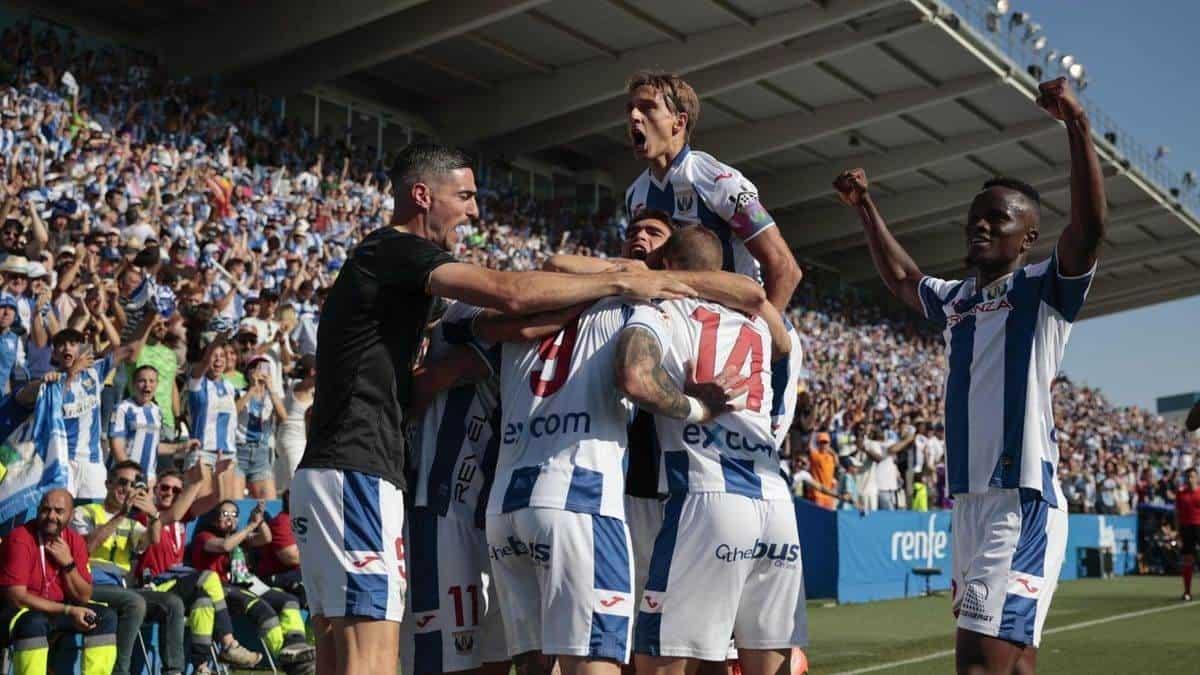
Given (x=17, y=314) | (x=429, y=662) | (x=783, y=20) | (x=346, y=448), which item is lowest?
(x=429, y=662)

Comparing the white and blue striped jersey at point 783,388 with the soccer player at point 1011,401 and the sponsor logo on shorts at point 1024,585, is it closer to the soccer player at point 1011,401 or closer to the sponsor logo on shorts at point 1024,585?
the soccer player at point 1011,401

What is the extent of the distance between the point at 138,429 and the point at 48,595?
3.27m

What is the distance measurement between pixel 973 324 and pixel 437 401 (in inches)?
84.6

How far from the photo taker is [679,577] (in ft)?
15.0

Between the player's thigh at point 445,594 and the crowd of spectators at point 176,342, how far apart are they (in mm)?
2290

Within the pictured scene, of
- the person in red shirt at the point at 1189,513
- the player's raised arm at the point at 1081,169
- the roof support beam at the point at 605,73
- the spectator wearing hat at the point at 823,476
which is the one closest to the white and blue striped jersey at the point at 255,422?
the spectator wearing hat at the point at 823,476

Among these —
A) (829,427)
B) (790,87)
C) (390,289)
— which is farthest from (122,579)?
(790,87)

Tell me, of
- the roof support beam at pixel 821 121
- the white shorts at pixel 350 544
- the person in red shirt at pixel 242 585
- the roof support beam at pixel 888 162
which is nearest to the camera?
the white shorts at pixel 350 544

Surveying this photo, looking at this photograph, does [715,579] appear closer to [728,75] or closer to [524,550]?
[524,550]

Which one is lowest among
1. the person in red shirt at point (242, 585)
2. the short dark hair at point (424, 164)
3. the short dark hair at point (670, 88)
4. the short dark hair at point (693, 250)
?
the person in red shirt at point (242, 585)

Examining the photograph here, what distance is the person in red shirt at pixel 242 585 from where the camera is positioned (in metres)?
9.78

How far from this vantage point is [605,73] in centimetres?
3288

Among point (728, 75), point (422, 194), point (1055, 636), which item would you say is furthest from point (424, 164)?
point (728, 75)

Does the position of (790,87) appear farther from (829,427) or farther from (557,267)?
(557,267)
